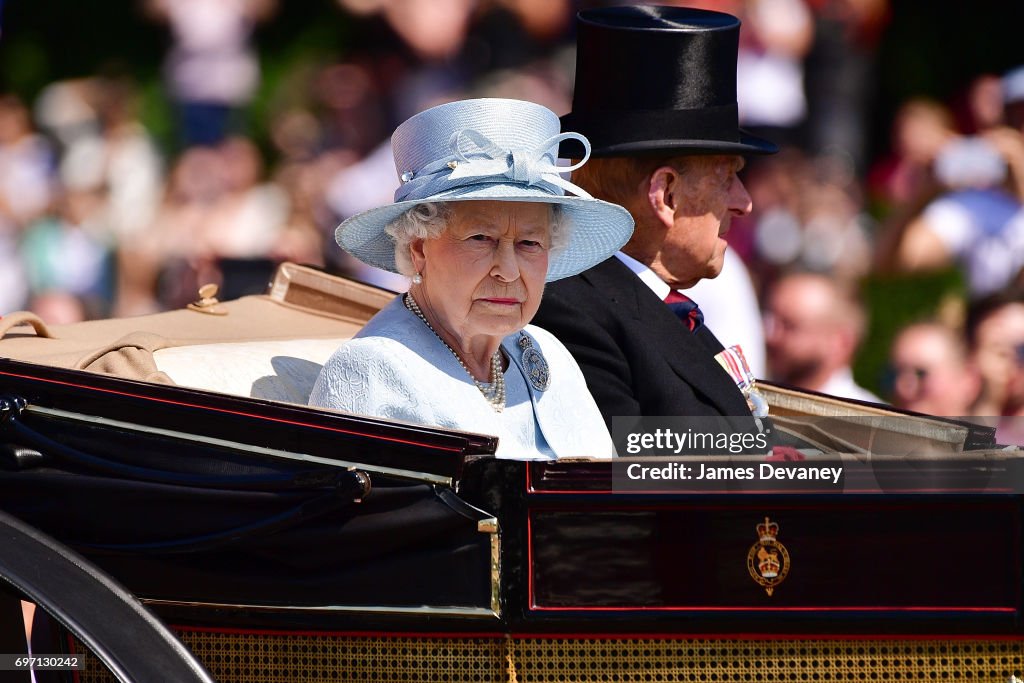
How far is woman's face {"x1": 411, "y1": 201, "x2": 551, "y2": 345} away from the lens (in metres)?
2.65

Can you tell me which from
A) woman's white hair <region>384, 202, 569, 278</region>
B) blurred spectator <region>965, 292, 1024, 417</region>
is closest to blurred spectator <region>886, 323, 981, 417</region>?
blurred spectator <region>965, 292, 1024, 417</region>

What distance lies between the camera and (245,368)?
2949mm

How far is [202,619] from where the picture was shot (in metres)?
2.50

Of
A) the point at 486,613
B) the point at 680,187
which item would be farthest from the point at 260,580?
the point at 680,187

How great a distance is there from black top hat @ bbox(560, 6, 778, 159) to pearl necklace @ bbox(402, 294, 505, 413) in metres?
0.76

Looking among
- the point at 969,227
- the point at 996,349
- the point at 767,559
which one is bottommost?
the point at 767,559

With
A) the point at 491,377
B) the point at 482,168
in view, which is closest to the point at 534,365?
the point at 491,377

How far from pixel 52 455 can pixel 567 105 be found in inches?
153

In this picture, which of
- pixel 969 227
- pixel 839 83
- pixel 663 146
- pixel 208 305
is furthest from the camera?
pixel 839 83

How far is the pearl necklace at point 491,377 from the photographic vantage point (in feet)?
8.95

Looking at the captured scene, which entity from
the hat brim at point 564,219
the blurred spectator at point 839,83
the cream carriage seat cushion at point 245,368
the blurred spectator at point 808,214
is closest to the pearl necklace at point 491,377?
the hat brim at point 564,219

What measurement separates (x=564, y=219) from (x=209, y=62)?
377 centimetres

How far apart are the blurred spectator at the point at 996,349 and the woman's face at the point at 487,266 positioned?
2516 millimetres

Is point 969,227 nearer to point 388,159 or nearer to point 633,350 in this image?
point 388,159
